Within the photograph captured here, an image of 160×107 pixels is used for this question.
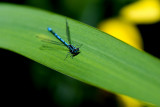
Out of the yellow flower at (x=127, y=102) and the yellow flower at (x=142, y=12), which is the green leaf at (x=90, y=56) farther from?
the yellow flower at (x=142, y=12)

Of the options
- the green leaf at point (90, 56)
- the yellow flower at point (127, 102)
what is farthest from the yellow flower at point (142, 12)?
the green leaf at point (90, 56)

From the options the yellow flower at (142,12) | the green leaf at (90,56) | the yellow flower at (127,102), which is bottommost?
the yellow flower at (127,102)

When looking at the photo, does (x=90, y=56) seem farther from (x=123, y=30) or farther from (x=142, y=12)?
(x=142, y=12)

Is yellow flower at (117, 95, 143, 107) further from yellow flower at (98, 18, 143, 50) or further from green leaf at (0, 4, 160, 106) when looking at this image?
green leaf at (0, 4, 160, 106)

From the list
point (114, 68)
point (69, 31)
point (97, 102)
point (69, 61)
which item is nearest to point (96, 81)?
point (114, 68)

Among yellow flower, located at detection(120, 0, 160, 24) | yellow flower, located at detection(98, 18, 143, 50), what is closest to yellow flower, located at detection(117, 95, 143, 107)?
yellow flower, located at detection(98, 18, 143, 50)

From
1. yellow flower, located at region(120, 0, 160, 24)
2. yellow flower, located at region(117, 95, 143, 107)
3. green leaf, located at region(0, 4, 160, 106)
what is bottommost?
yellow flower, located at region(117, 95, 143, 107)
